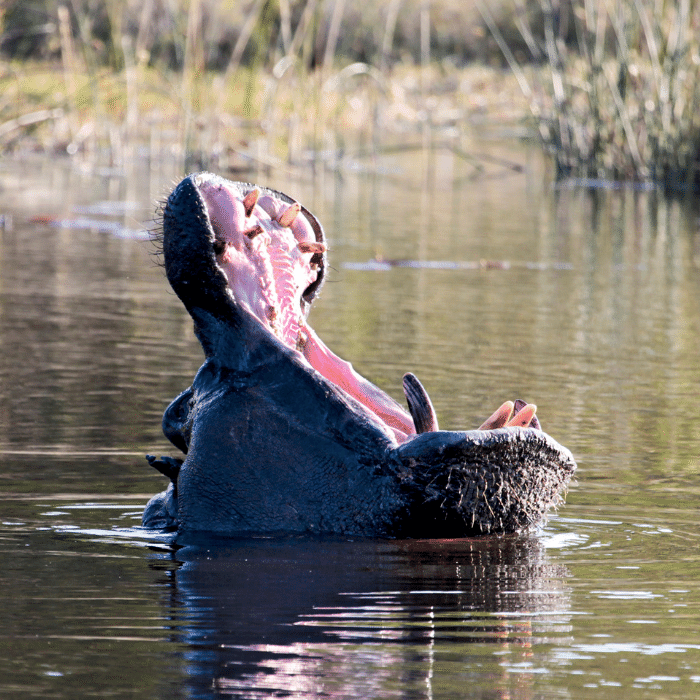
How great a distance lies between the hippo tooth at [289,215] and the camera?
3232 millimetres

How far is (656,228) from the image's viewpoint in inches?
467

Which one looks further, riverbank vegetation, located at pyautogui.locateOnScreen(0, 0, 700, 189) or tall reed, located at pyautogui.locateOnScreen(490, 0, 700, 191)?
tall reed, located at pyautogui.locateOnScreen(490, 0, 700, 191)

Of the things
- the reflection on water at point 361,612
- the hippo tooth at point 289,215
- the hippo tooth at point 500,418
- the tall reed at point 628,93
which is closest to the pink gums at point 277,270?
the hippo tooth at point 289,215

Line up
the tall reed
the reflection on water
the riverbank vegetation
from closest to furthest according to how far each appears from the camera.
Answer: the reflection on water
the riverbank vegetation
the tall reed

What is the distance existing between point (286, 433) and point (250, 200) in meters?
0.50

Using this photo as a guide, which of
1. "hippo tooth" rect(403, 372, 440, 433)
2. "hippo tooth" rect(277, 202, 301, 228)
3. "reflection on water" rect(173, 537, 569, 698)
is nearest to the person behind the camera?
"reflection on water" rect(173, 537, 569, 698)

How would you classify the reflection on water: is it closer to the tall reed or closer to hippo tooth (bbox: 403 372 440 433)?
hippo tooth (bbox: 403 372 440 433)

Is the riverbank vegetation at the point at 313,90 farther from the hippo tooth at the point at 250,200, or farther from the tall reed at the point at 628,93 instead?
the hippo tooth at the point at 250,200

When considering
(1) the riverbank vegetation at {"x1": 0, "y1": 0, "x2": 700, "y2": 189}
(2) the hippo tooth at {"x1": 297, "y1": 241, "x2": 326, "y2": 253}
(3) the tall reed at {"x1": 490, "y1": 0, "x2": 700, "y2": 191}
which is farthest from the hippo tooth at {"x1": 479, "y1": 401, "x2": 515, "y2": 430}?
(3) the tall reed at {"x1": 490, "y1": 0, "x2": 700, "y2": 191}

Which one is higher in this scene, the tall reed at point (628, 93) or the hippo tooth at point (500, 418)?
the tall reed at point (628, 93)

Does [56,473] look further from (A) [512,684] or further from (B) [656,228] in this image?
(B) [656,228]

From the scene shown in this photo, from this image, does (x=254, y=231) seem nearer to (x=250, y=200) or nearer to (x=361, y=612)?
(x=250, y=200)

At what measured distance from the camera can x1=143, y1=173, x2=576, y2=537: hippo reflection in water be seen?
3080mm

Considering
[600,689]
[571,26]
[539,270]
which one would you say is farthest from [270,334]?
[571,26]
